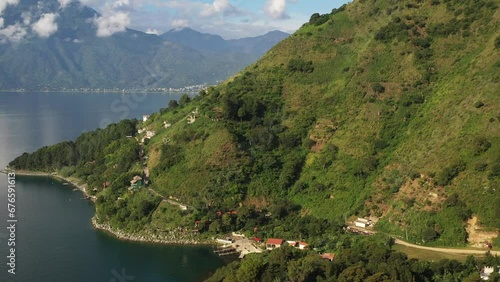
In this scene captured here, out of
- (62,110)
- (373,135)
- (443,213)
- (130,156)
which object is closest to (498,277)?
(443,213)

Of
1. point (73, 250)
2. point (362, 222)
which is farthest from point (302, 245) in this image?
point (73, 250)

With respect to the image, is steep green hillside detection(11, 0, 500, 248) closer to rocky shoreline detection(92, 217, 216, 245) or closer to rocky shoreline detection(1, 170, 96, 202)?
rocky shoreline detection(92, 217, 216, 245)

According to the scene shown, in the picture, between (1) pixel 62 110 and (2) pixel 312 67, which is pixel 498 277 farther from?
(1) pixel 62 110

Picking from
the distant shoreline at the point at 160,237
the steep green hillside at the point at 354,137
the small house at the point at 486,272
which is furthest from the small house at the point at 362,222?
the distant shoreline at the point at 160,237

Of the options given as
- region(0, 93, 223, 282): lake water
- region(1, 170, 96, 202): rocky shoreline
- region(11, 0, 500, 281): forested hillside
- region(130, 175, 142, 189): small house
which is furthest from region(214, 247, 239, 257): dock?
region(1, 170, 96, 202): rocky shoreline

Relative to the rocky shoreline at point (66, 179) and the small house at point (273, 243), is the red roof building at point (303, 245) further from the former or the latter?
the rocky shoreline at point (66, 179)

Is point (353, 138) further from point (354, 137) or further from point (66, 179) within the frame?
point (66, 179)

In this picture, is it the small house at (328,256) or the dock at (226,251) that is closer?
the small house at (328,256)
